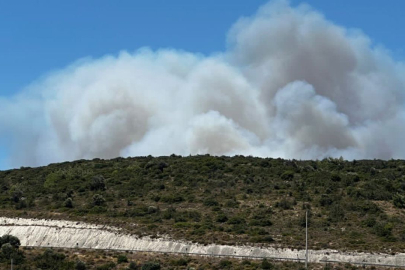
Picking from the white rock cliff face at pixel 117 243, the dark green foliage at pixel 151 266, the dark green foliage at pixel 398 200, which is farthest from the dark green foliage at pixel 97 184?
the dark green foliage at pixel 398 200

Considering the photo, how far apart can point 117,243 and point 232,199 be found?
74.3 feet

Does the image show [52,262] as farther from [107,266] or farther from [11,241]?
[11,241]

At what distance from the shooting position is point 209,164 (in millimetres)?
131750

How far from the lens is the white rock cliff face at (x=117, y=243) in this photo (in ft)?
263

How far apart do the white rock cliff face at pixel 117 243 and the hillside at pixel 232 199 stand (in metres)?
2.18

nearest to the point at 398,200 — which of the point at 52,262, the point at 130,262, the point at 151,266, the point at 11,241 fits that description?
the point at 130,262

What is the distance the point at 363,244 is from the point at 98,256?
1298 inches

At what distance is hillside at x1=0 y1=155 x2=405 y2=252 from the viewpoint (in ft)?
297

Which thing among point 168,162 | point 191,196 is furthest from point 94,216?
point 168,162

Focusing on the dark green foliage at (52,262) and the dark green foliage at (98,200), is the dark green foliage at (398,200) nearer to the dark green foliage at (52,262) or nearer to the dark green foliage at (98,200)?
the dark green foliage at (98,200)

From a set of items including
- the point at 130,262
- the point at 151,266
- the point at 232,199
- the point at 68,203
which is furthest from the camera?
the point at 68,203

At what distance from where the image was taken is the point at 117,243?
3595 inches

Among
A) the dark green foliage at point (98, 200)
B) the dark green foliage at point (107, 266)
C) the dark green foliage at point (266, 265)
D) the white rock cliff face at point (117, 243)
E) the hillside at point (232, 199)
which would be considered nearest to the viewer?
the dark green foliage at point (266, 265)

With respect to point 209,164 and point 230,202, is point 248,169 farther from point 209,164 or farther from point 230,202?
point 230,202
